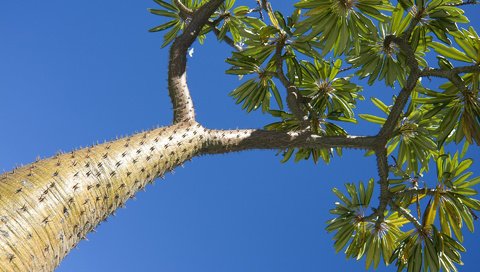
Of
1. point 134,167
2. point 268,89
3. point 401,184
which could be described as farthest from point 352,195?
point 134,167

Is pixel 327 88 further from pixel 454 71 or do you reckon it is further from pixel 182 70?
pixel 182 70

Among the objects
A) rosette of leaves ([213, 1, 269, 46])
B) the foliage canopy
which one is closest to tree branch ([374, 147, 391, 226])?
the foliage canopy

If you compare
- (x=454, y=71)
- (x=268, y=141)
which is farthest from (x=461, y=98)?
(x=268, y=141)

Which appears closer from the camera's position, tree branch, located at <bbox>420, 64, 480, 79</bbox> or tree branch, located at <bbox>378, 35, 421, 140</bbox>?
tree branch, located at <bbox>420, 64, 480, 79</bbox>

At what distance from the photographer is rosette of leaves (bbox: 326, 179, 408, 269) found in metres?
5.53

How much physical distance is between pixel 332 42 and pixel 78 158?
2371 millimetres

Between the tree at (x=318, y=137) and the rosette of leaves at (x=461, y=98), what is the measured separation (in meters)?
0.01

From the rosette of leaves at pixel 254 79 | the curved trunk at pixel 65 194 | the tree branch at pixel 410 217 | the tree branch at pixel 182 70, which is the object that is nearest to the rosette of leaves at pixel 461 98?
the tree branch at pixel 410 217

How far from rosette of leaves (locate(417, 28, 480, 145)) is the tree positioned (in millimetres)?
10

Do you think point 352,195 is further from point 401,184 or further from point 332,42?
point 332,42

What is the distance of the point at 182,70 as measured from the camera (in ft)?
13.5

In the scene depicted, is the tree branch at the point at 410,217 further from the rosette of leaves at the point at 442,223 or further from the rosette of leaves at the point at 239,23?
the rosette of leaves at the point at 239,23

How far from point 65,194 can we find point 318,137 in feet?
8.58

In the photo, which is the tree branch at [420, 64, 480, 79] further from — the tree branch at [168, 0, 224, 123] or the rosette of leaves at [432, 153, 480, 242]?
the tree branch at [168, 0, 224, 123]
